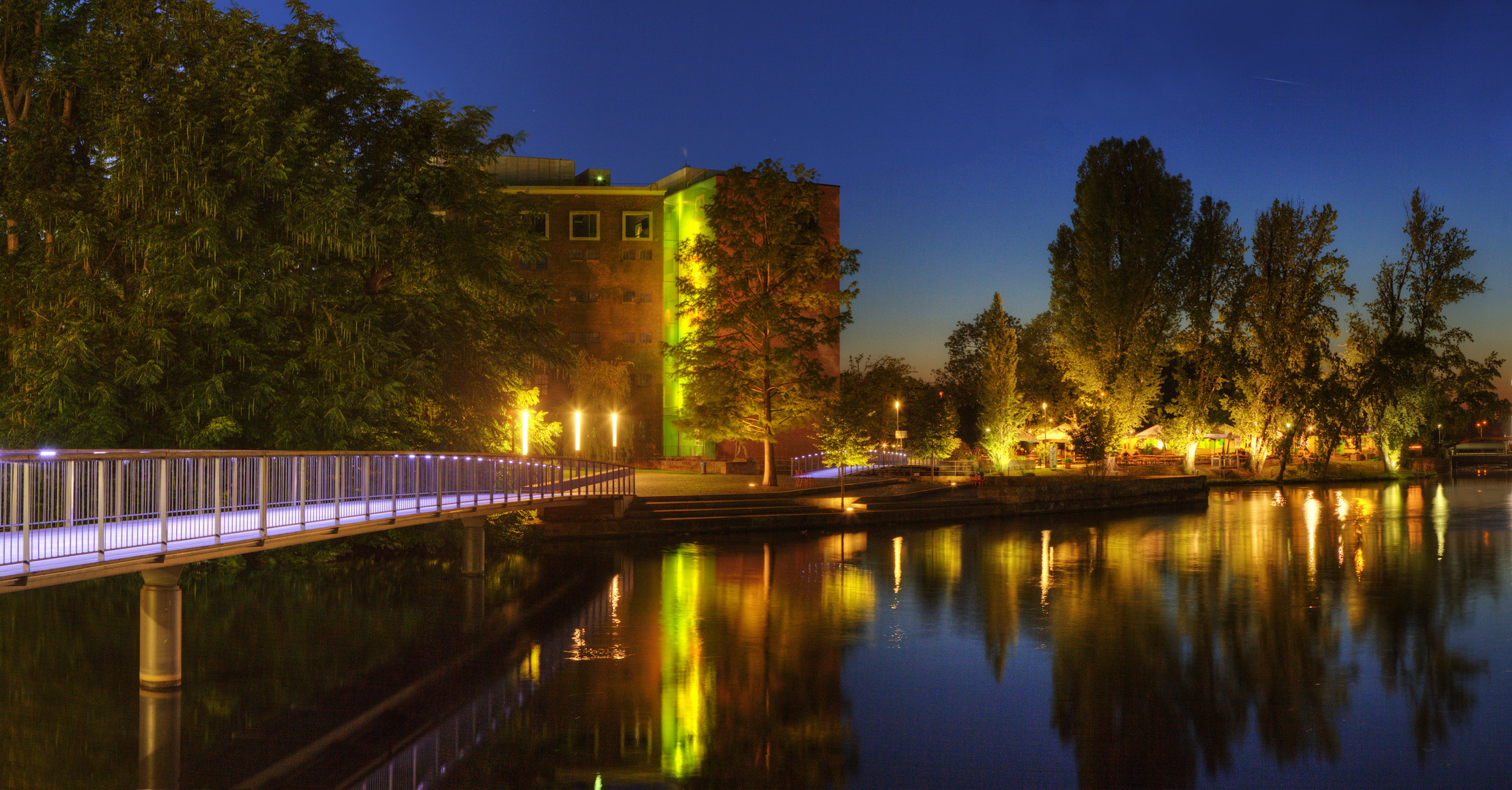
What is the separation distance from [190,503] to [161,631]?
151 cm

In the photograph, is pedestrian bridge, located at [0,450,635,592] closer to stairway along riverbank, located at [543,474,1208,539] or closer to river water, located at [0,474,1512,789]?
river water, located at [0,474,1512,789]

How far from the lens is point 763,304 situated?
3809 centimetres

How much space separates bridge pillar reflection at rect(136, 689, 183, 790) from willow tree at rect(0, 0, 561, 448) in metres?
6.49

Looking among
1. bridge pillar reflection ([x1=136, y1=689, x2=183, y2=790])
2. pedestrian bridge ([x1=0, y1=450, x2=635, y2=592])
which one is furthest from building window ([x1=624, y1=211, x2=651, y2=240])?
bridge pillar reflection ([x1=136, y1=689, x2=183, y2=790])

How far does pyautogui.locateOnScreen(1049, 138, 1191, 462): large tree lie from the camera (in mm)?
52156

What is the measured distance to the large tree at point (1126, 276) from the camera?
52156 mm

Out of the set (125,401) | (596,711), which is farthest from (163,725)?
(125,401)

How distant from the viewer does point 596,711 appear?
36.8 ft

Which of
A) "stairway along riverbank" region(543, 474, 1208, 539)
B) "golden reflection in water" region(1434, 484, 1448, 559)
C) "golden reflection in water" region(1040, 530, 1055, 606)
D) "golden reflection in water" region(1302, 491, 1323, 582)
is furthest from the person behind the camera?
"golden reflection in water" region(1434, 484, 1448, 559)

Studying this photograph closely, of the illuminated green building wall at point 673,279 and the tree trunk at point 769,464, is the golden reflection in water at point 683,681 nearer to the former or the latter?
the tree trunk at point 769,464

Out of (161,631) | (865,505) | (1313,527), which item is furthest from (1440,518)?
(161,631)

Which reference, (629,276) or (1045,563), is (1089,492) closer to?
(1045,563)

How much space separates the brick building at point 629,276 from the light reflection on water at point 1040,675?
31940 millimetres

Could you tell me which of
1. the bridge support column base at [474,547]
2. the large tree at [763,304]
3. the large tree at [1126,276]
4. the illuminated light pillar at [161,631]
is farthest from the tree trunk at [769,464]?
the illuminated light pillar at [161,631]
